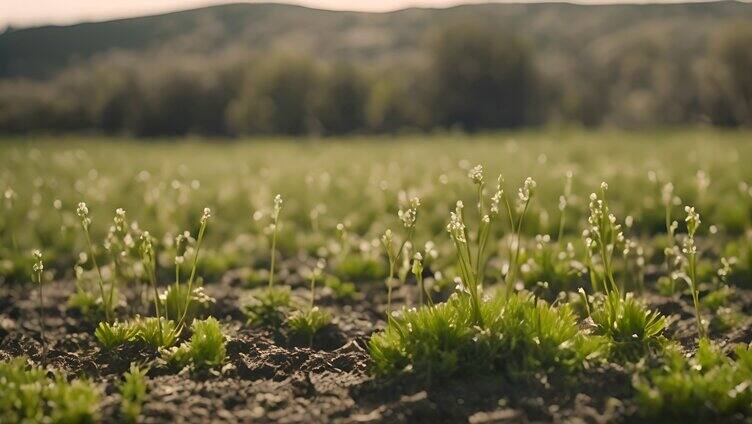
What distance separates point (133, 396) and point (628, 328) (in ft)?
9.60

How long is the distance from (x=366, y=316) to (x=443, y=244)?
2.36m

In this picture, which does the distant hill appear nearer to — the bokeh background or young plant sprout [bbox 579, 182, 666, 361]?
the bokeh background

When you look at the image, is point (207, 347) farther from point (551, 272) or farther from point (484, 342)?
point (551, 272)

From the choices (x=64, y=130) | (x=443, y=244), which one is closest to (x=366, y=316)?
(x=443, y=244)

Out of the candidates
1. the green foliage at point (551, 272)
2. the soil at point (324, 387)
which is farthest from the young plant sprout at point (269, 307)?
the green foliage at point (551, 272)

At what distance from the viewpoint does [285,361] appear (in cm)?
393

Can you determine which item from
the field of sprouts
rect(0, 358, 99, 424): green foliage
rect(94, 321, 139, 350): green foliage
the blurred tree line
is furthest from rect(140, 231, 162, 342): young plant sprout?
the blurred tree line

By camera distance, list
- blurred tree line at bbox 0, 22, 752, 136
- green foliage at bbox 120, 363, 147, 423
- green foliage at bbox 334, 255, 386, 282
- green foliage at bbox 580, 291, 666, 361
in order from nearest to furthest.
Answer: green foliage at bbox 120, 363, 147, 423 < green foliage at bbox 580, 291, 666, 361 < green foliage at bbox 334, 255, 386, 282 < blurred tree line at bbox 0, 22, 752, 136

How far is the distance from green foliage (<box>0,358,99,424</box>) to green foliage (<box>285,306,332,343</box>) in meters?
1.49

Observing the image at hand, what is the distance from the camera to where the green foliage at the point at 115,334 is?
404 cm

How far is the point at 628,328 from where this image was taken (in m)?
3.78

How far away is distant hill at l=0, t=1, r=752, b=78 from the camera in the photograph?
11768 cm

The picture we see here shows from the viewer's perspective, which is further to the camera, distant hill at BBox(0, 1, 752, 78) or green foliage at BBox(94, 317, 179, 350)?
distant hill at BBox(0, 1, 752, 78)

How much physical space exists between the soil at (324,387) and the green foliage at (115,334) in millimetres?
62
